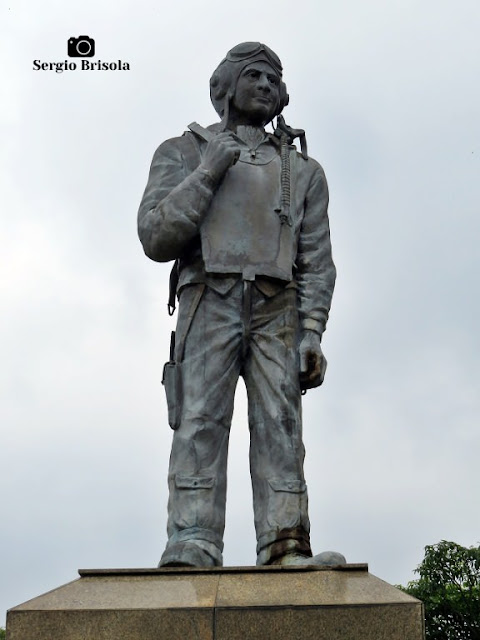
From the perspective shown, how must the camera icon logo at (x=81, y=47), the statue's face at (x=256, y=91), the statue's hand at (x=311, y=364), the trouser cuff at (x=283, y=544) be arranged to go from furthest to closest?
the camera icon logo at (x=81, y=47) → the statue's face at (x=256, y=91) → the statue's hand at (x=311, y=364) → the trouser cuff at (x=283, y=544)

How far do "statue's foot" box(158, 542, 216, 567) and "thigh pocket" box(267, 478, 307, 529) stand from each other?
22.3 inches

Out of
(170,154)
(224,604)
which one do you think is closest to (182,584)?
(224,604)

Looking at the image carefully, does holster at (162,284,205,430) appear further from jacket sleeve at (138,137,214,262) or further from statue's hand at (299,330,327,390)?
statue's hand at (299,330,327,390)

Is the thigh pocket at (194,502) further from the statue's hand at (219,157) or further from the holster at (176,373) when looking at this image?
the statue's hand at (219,157)

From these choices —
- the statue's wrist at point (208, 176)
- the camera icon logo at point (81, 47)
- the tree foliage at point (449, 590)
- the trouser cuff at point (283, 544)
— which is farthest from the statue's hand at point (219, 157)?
the tree foliage at point (449, 590)

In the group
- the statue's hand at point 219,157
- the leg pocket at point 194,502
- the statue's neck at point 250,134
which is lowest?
the leg pocket at point 194,502

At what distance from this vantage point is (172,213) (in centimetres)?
905

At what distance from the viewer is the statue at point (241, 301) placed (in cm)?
863

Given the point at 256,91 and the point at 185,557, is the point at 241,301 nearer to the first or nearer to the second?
the point at 256,91

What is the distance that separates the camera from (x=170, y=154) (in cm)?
965

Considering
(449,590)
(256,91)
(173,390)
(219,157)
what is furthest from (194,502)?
(449,590)

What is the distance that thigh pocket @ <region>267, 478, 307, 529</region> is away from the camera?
28.0ft

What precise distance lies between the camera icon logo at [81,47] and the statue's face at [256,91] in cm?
540

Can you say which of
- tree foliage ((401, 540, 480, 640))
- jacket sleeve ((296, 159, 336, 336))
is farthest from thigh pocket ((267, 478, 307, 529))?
tree foliage ((401, 540, 480, 640))
